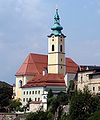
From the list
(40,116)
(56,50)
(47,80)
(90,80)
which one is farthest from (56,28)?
(40,116)

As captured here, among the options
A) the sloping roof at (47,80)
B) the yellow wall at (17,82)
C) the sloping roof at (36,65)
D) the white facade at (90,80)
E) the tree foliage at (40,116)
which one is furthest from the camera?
the sloping roof at (36,65)

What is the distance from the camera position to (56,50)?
348 feet

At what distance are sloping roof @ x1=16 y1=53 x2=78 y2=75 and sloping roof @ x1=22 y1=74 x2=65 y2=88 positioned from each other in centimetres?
416

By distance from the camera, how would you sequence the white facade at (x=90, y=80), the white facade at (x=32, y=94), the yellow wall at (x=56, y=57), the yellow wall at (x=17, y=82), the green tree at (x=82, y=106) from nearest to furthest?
the green tree at (x=82, y=106), the white facade at (x=90, y=80), the white facade at (x=32, y=94), the yellow wall at (x=17, y=82), the yellow wall at (x=56, y=57)

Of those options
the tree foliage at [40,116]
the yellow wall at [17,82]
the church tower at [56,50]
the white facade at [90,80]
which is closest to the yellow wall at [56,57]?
the church tower at [56,50]

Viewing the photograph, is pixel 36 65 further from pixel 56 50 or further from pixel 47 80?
pixel 47 80

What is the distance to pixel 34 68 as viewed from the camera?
10431cm

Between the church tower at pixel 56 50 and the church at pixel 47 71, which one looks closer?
the church at pixel 47 71

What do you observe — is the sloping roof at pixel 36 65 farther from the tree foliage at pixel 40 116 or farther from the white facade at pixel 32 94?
the tree foliage at pixel 40 116

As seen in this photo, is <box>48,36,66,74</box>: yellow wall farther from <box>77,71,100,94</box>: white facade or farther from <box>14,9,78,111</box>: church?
<box>77,71,100,94</box>: white facade

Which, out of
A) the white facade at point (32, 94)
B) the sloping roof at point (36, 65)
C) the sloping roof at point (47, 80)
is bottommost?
the white facade at point (32, 94)

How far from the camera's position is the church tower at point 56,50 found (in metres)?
105

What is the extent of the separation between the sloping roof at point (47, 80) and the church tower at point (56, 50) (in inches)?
183

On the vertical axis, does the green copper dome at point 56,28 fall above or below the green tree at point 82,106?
above
